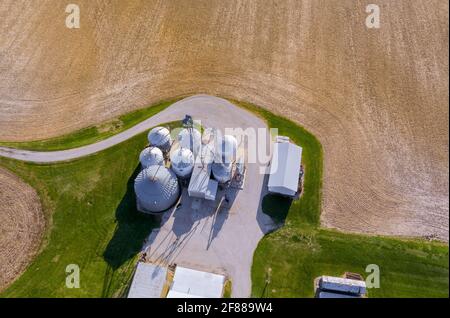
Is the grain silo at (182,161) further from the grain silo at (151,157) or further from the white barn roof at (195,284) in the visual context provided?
the white barn roof at (195,284)

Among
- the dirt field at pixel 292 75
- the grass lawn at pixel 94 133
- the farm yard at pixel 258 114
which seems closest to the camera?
the farm yard at pixel 258 114

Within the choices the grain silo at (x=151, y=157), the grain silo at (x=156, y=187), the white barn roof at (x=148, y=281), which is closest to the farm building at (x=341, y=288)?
the white barn roof at (x=148, y=281)

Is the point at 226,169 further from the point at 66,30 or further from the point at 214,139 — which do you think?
the point at 66,30

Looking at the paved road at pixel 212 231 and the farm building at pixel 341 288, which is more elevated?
the paved road at pixel 212 231

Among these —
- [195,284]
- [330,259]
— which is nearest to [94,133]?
[195,284]

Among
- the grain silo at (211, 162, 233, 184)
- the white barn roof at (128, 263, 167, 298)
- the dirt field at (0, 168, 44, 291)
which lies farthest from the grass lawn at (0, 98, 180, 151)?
the white barn roof at (128, 263, 167, 298)

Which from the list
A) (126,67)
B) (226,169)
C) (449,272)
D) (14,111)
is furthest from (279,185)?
(14,111)

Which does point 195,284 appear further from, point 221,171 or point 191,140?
point 191,140
